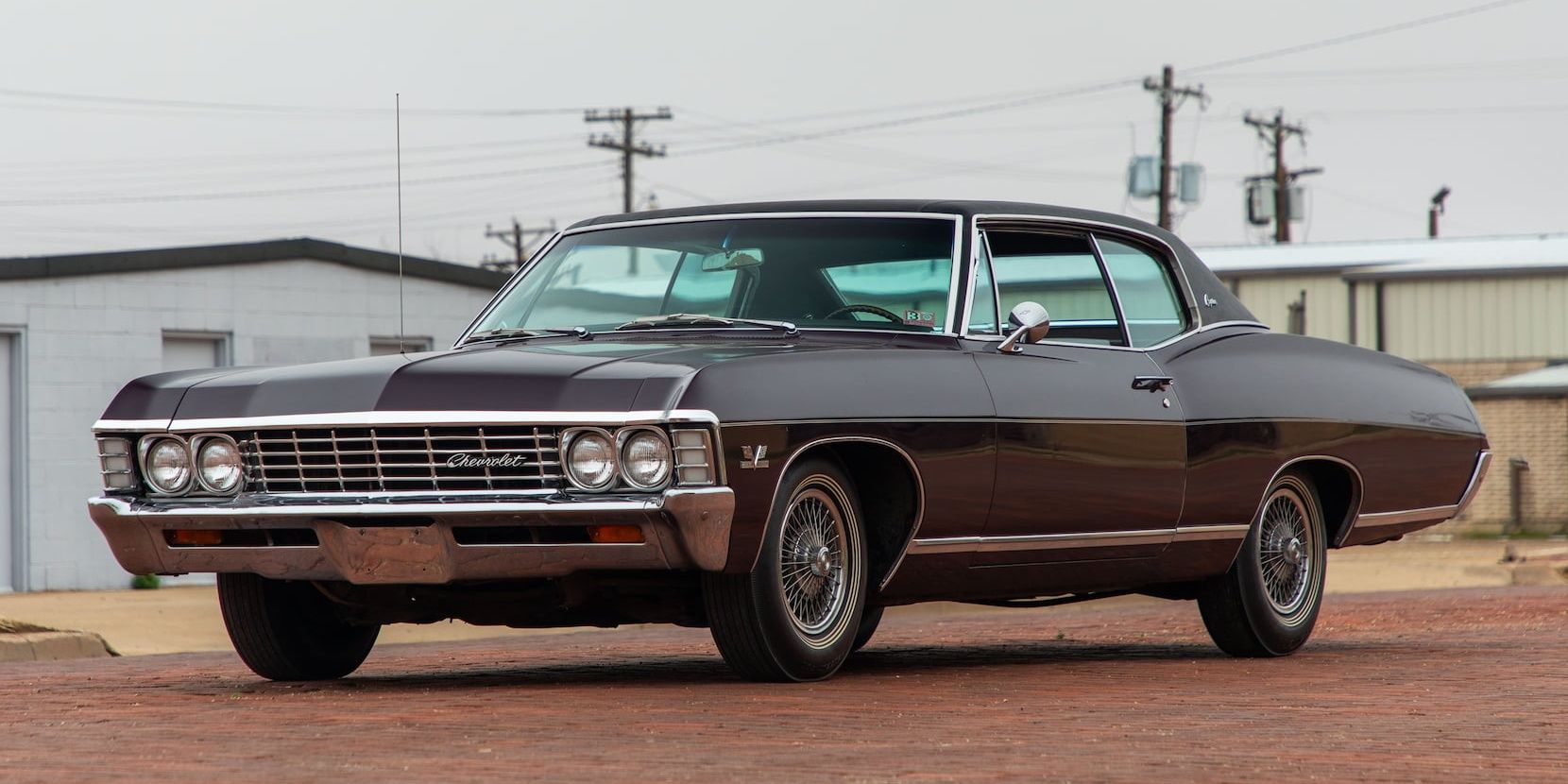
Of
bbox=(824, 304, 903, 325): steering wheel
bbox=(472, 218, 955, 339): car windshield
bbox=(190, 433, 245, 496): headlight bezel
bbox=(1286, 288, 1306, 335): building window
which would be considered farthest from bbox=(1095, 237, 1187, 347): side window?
bbox=(1286, 288, 1306, 335): building window

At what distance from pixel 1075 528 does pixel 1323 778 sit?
2732mm

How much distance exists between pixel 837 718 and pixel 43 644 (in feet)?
22.7

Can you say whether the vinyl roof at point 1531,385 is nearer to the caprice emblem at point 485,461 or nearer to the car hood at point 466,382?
the car hood at point 466,382

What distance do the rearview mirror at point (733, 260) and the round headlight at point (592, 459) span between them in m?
1.60

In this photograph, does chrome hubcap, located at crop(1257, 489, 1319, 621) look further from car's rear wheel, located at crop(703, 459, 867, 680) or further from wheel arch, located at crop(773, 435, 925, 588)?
car's rear wheel, located at crop(703, 459, 867, 680)

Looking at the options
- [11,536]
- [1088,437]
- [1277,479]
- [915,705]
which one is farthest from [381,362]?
[11,536]

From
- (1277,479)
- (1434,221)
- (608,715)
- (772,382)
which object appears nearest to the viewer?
(608,715)

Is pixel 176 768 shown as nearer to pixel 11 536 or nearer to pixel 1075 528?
pixel 1075 528

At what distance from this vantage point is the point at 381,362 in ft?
22.7

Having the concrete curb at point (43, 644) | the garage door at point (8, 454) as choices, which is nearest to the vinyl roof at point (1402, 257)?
the garage door at point (8, 454)

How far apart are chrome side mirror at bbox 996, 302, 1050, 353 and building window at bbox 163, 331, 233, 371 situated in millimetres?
15777

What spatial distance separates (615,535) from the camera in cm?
641

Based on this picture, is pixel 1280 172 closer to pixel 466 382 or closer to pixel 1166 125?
pixel 1166 125

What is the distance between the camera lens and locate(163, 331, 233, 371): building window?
73.4 feet
